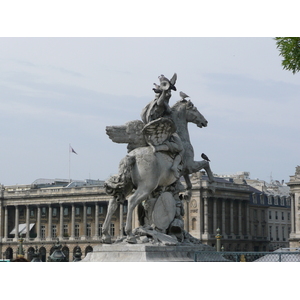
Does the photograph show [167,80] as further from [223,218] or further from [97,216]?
[97,216]

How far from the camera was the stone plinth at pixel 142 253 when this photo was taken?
18.0 meters

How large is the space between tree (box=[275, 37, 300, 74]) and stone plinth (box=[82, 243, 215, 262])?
4.09m

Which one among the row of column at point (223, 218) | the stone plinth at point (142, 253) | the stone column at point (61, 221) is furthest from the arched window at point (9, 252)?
the stone plinth at point (142, 253)

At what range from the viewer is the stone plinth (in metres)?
18.0

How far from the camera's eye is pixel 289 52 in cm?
1767

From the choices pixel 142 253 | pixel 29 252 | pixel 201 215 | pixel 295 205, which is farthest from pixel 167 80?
pixel 29 252

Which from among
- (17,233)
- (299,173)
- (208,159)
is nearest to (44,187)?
(17,233)

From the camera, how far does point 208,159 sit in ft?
65.6

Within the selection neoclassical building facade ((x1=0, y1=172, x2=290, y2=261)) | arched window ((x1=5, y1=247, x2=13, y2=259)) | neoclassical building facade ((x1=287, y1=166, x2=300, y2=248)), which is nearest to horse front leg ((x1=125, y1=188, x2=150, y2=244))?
neoclassical building facade ((x1=287, y1=166, x2=300, y2=248))

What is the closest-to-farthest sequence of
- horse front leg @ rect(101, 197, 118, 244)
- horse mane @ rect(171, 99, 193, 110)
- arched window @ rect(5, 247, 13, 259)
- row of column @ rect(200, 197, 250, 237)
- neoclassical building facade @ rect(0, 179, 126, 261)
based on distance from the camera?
horse front leg @ rect(101, 197, 118, 244) < horse mane @ rect(171, 99, 193, 110) < row of column @ rect(200, 197, 250, 237) < neoclassical building facade @ rect(0, 179, 126, 261) < arched window @ rect(5, 247, 13, 259)

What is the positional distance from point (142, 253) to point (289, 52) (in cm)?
469

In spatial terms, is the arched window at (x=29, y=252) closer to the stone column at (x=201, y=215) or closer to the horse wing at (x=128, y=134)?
the stone column at (x=201, y=215)

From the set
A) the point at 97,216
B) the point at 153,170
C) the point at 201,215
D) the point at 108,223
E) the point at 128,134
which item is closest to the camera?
the point at 153,170

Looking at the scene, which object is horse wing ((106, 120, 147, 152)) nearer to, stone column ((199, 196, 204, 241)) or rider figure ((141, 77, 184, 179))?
rider figure ((141, 77, 184, 179))
